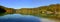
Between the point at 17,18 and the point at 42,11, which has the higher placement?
the point at 42,11

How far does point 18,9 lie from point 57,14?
60 cm

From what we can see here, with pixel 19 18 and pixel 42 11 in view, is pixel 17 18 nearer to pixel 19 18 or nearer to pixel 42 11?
pixel 19 18

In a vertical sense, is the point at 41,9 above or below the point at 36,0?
below

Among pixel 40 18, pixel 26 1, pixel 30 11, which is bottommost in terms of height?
pixel 40 18

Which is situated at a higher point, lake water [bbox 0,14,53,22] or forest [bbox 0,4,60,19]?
forest [bbox 0,4,60,19]

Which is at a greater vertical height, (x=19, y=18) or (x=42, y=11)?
(x=42, y=11)

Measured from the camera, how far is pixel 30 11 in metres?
1.37

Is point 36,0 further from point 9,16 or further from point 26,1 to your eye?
point 9,16

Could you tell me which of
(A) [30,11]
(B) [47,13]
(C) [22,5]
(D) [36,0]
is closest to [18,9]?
(C) [22,5]

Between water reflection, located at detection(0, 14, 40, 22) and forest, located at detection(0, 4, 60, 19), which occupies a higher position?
forest, located at detection(0, 4, 60, 19)

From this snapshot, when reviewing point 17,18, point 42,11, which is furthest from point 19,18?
point 42,11

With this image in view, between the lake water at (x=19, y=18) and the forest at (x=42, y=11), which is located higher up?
the forest at (x=42, y=11)

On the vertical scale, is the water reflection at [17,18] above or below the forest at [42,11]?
below

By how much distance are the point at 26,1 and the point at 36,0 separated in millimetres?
156
